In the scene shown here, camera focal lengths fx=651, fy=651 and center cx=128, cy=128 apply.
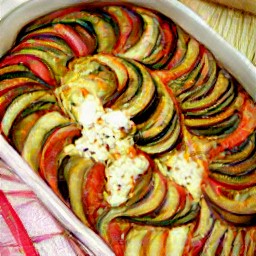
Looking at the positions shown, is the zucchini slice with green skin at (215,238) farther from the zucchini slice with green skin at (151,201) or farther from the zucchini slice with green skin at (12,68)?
the zucchini slice with green skin at (12,68)

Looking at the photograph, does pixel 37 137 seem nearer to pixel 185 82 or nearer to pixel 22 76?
pixel 22 76

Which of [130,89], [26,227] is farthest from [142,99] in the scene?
[26,227]

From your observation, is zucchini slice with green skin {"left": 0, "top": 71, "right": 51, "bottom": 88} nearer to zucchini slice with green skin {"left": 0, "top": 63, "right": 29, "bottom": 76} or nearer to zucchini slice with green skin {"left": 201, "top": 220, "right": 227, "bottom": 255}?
zucchini slice with green skin {"left": 0, "top": 63, "right": 29, "bottom": 76}

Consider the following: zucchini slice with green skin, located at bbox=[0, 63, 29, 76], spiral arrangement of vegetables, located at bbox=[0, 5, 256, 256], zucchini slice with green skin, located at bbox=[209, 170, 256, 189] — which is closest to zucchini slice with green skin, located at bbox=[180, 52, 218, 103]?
spiral arrangement of vegetables, located at bbox=[0, 5, 256, 256]

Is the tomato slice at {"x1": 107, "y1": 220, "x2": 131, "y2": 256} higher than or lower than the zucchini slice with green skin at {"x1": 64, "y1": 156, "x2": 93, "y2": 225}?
lower

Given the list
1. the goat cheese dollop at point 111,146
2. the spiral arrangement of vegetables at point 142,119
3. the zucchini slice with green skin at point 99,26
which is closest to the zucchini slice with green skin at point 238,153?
the spiral arrangement of vegetables at point 142,119

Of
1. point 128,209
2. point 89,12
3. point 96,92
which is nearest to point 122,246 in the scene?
point 128,209

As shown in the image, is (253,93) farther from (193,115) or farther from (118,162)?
(118,162)
